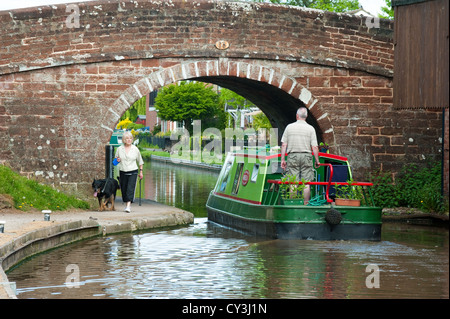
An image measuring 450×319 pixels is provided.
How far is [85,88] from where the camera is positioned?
13766 mm

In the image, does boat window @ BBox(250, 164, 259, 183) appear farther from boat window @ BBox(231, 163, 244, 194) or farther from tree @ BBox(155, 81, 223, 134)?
tree @ BBox(155, 81, 223, 134)

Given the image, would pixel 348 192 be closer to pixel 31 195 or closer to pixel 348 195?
pixel 348 195

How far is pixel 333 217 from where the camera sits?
10344 mm

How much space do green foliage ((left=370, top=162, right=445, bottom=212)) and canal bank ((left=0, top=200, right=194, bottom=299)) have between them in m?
4.06

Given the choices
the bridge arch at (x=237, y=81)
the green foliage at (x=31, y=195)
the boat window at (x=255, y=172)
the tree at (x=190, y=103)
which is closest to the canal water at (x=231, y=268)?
the boat window at (x=255, y=172)

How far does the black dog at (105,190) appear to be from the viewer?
12375 mm

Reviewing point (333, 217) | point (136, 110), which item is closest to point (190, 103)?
point (136, 110)

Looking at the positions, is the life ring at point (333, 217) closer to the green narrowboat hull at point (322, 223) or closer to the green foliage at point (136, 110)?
the green narrowboat hull at point (322, 223)

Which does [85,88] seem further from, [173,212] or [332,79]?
[332,79]

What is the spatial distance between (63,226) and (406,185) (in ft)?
24.8

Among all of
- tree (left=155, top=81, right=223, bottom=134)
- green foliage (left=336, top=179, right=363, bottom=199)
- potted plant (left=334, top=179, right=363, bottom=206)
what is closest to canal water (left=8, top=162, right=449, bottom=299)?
potted plant (left=334, top=179, right=363, bottom=206)

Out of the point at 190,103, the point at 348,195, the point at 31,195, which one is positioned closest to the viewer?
the point at 348,195

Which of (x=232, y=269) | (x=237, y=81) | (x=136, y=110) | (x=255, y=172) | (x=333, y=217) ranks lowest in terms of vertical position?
(x=232, y=269)
